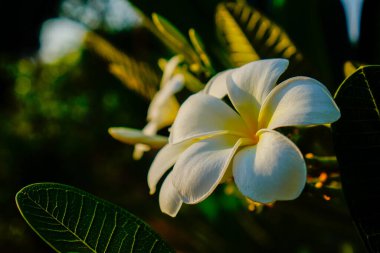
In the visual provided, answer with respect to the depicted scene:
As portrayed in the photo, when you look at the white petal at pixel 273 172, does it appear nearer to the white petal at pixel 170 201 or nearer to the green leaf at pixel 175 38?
the white petal at pixel 170 201

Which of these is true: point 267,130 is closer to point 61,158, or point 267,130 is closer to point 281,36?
point 281,36

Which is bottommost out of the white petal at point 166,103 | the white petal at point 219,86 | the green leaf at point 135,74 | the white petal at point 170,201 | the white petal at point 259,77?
the green leaf at point 135,74

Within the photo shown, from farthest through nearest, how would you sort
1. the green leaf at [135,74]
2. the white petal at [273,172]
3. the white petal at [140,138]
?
the green leaf at [135,74] < the white petal at [140,138] < the white petal at [273,172]

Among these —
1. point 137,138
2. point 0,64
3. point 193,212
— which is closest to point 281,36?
point 137,138

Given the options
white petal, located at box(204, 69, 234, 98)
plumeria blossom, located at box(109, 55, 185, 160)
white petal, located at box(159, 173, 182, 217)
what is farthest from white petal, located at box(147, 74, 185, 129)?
white petal, located at box(159, 173, 182, 217)

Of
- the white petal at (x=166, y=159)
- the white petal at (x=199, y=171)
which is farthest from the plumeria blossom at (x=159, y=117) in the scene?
the white petal at (x=199, y=171)

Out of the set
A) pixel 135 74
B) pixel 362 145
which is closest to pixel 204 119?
pixel 362 145
